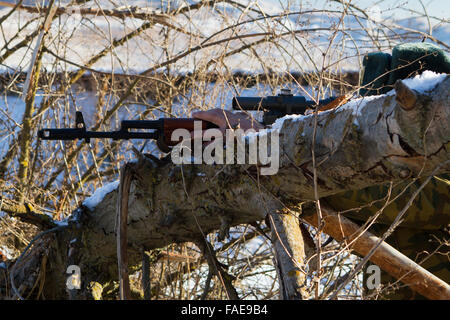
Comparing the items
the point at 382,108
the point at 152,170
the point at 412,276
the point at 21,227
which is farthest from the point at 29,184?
the point at 382,108

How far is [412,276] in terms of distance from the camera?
254cm

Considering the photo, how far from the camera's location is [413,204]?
2889 millimetres

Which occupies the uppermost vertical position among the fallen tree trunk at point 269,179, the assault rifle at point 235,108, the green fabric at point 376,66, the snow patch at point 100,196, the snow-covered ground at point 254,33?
the snow-covered ground at point 254,33

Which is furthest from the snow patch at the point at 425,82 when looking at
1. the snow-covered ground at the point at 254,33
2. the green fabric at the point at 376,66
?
the snow-covered ground at the point at 254,33

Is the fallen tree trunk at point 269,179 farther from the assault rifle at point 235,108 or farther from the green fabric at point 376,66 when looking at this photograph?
the green fabric at point 376,66

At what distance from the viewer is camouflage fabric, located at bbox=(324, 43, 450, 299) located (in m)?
2.83

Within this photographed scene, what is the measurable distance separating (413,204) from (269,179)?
2.69 ft

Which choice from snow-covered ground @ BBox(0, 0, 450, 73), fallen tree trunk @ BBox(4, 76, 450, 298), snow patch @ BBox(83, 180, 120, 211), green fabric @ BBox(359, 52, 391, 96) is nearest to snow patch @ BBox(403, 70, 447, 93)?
fallen tree trunk @ BBox(4, 76, 450, 298)

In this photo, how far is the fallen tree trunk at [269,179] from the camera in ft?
5.76

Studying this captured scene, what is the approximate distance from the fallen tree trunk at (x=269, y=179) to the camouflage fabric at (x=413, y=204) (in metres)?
0.41

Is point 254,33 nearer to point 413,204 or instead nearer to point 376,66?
point 376,66

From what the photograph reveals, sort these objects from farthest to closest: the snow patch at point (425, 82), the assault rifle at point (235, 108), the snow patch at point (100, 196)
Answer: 1. the snow patch at point (100, 196)
2. the assault rifle at point (235, 108)
3. the snow patch at point (425, 82)

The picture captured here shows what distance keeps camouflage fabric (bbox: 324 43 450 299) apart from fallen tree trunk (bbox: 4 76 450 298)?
407 mm
